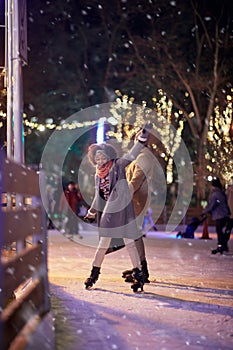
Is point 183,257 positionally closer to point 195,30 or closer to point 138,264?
point 138,264

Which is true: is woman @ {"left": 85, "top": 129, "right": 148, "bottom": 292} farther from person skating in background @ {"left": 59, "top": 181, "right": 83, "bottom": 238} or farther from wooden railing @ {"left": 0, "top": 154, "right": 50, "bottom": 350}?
person skating in background @ {"left": 59, "top": 181, "right": 83, "bottom": 238}

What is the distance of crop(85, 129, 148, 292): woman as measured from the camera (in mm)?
9062

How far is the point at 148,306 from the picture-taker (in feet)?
25.6

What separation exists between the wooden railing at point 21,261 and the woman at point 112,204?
1.79 metres

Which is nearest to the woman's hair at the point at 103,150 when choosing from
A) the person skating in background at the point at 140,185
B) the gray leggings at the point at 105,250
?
→ the person skating in background at the point at 140,185

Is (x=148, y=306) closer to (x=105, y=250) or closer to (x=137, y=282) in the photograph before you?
(x=137, y=282)

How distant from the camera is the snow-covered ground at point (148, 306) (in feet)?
19.5

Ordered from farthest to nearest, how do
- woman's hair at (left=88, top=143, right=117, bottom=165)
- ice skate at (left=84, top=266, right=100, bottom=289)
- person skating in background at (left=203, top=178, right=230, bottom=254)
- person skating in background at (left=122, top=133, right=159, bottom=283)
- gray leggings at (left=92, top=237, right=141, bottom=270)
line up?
person skating in background at (left=203, top=178, right=230, bottom=254), person skating in background at (left=122, top=133, right=159, bottom=283), woman's hair at (left=88, top=143, right=117, bottom=165), gray leggings at (left=92, top=237, right=141, bottom=270), ice skate at (left=84, top=266, right=100, bottom=289)

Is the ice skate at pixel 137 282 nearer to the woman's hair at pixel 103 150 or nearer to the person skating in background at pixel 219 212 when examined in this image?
the woman's hair at pixel 103 150

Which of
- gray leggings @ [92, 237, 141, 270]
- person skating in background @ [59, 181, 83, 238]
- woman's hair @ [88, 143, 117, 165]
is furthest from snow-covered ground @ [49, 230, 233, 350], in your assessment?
person skating in background @ [59, 181, 83, 238]

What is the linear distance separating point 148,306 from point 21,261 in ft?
8.60

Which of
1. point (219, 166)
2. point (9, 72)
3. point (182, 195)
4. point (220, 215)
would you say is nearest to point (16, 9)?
point (9, 72)

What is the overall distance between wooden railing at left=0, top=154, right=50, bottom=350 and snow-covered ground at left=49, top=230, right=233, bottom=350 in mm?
318

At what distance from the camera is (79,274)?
10789 millimetres
